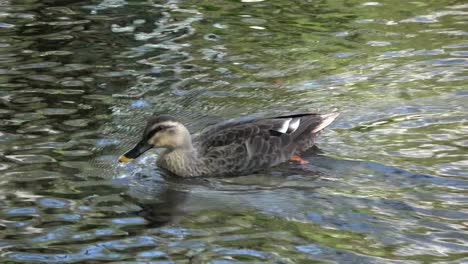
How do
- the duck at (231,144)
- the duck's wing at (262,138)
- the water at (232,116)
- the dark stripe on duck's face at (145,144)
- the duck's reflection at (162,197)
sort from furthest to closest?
the duck's wing at (262,138) < the duck at (231,144) < the dark stripe on duck's face at (145,144) < the duck's reflection at (162,197) < the water at (232,116)

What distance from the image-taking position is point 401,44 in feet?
46.8

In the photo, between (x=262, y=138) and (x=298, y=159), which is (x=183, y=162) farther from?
(x=298, y=159)

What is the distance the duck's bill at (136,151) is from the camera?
1055 cm

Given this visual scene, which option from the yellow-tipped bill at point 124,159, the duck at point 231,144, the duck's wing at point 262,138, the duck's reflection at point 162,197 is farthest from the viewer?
the duck's wing at point 262,138

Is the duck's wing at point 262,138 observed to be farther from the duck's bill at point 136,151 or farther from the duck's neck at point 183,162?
the duck's bill at point 136,151

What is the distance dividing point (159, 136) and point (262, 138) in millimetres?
1101

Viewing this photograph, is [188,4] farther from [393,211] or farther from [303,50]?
[393,211]

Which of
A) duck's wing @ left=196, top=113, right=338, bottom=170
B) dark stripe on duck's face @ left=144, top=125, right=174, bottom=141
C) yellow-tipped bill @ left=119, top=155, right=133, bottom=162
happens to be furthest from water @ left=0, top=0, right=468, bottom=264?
dark stripe on duck's face @ left=144, top=125, right=174, bottom=141

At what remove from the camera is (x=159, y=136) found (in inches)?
423

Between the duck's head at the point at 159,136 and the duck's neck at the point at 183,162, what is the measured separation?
0.10 m

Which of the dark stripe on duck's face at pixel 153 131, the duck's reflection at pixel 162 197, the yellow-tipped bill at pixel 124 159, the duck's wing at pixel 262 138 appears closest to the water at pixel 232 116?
the duck's reflection at pixel 162 197

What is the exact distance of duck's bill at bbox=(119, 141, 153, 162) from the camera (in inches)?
415

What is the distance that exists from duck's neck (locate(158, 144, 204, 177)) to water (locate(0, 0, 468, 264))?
154mm

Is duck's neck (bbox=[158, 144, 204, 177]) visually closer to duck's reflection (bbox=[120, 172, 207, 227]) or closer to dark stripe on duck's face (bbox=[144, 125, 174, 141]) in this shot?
duck's reflection (bbox=[120, 172, 207, 227])
